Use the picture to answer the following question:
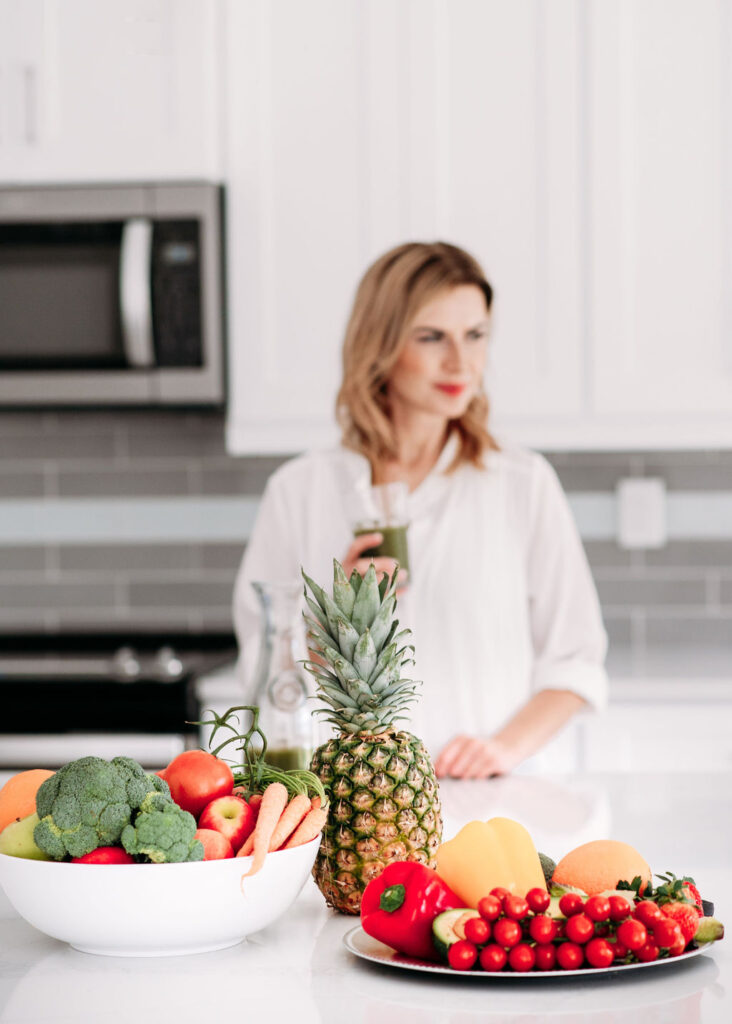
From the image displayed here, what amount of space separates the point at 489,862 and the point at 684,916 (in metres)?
0.15

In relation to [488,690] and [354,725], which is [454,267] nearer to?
[488,690]

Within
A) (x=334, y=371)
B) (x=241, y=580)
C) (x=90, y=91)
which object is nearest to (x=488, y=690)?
(x=241, y=580)

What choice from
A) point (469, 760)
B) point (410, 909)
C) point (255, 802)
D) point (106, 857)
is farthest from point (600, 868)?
point (469, 760)

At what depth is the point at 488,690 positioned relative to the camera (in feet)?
7.16

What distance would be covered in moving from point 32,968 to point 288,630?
537 mm

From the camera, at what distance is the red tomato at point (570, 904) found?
880mm

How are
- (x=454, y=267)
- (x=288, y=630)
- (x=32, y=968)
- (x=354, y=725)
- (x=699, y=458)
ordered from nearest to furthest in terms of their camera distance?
(x=32, y=968) < (x=354, y=725) < (x=288, y=630) < (x=454, y=267) < (x=699, y=458)

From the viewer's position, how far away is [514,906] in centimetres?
87

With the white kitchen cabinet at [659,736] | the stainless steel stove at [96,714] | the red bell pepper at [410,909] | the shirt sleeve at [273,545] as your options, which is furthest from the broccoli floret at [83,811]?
the white kitchen cabinet at [659,736]

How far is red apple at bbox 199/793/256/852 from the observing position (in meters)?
0.98

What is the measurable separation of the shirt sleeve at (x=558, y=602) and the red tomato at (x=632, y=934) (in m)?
1.15

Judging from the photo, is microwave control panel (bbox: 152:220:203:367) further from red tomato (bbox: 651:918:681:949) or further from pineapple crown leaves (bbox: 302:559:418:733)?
red tomato (bbox: 651:918:681:949)

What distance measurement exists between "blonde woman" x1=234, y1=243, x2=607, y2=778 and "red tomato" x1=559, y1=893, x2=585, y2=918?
1183 millimetres

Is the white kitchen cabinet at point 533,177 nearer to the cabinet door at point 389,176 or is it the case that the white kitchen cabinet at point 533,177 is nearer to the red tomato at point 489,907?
the cabinet door at point 389,176
